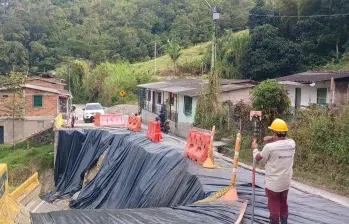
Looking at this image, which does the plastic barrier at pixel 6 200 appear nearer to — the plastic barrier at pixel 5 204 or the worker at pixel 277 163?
the plastic barrier at pixel 5 204

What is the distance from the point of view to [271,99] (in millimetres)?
18125

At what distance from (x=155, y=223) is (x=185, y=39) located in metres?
67.1

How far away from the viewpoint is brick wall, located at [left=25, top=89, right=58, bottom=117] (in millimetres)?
32969

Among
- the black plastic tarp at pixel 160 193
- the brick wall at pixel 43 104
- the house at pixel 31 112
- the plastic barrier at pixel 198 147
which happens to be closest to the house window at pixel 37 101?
the house at pixel 31 112

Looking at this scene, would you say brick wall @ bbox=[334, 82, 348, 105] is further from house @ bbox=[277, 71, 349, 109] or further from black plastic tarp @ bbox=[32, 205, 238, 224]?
black plastic tarp @ bbox=[32, 205, 238, 224]

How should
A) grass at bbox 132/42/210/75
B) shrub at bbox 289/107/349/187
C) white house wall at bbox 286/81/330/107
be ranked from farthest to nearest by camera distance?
grass at bbox 132/42/210/75 → white house wall at bbox 286/81/330/107 → shrub at bbox 289/107/349/187

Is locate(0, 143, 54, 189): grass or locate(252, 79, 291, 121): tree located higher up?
locate(252, 79, 291, 121): tree

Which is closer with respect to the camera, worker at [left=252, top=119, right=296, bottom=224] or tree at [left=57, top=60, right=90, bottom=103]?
worker at [left=252, top=119, right=296, bottom=224]

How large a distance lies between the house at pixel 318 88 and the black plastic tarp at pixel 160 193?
10.2 metres

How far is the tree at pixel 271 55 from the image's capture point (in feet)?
119

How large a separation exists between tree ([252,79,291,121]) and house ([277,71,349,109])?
3.85 metres

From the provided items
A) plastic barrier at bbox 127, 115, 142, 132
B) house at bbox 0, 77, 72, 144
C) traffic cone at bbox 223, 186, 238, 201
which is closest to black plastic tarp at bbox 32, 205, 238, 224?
traffic cone at bbox 223, 186, 238, 201

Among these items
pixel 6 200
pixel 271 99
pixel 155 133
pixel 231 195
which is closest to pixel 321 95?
pixel 271 99

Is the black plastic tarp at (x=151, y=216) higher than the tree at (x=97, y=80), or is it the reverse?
the tree at (x=97, y=80)
